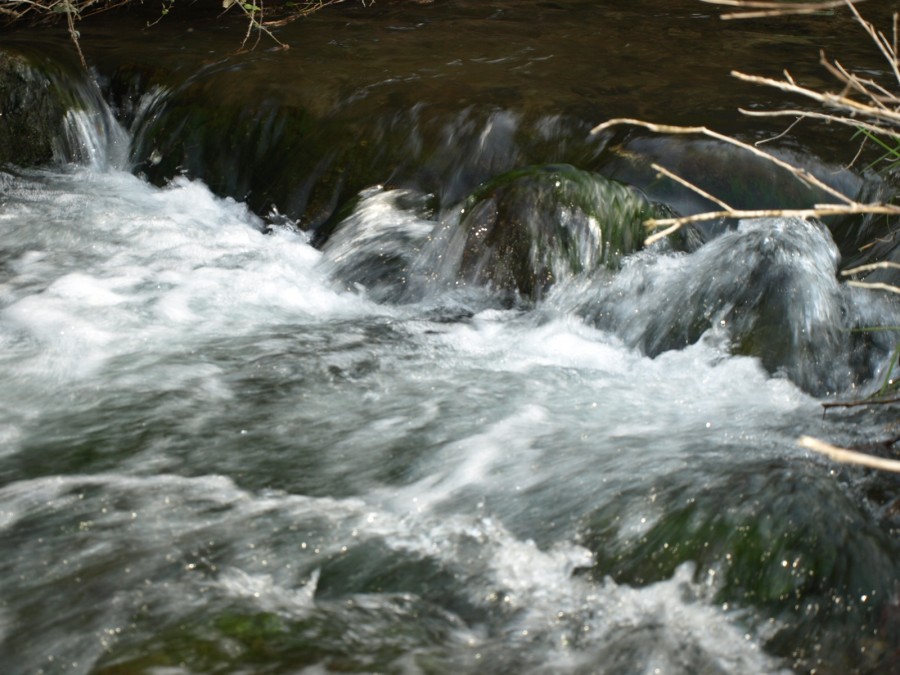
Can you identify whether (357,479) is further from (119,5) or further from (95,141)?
(119,5)

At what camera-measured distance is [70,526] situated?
305 cm

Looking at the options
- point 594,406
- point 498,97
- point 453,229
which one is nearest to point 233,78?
point 498,97

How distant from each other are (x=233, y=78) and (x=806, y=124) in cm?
332

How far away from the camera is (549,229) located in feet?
15.8

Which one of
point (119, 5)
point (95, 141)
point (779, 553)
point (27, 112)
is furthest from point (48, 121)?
point (779, 553)

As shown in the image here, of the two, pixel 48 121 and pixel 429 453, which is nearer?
pixel 429 453

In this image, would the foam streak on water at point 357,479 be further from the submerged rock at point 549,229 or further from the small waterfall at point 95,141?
the small waterfall at point 95,141

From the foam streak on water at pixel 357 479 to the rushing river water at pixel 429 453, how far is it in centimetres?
1

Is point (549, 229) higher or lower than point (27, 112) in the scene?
lower

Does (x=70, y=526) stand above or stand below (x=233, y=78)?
below

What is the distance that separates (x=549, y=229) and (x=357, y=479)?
5.95 feet

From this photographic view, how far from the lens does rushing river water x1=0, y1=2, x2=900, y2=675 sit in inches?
103

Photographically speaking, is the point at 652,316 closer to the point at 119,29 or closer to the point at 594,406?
the point at 594,406

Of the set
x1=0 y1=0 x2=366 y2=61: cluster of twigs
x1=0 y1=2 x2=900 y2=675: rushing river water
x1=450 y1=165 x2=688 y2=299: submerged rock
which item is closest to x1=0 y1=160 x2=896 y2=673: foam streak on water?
x1=0 y1=2 x2=900 y2=675: rushing river water
